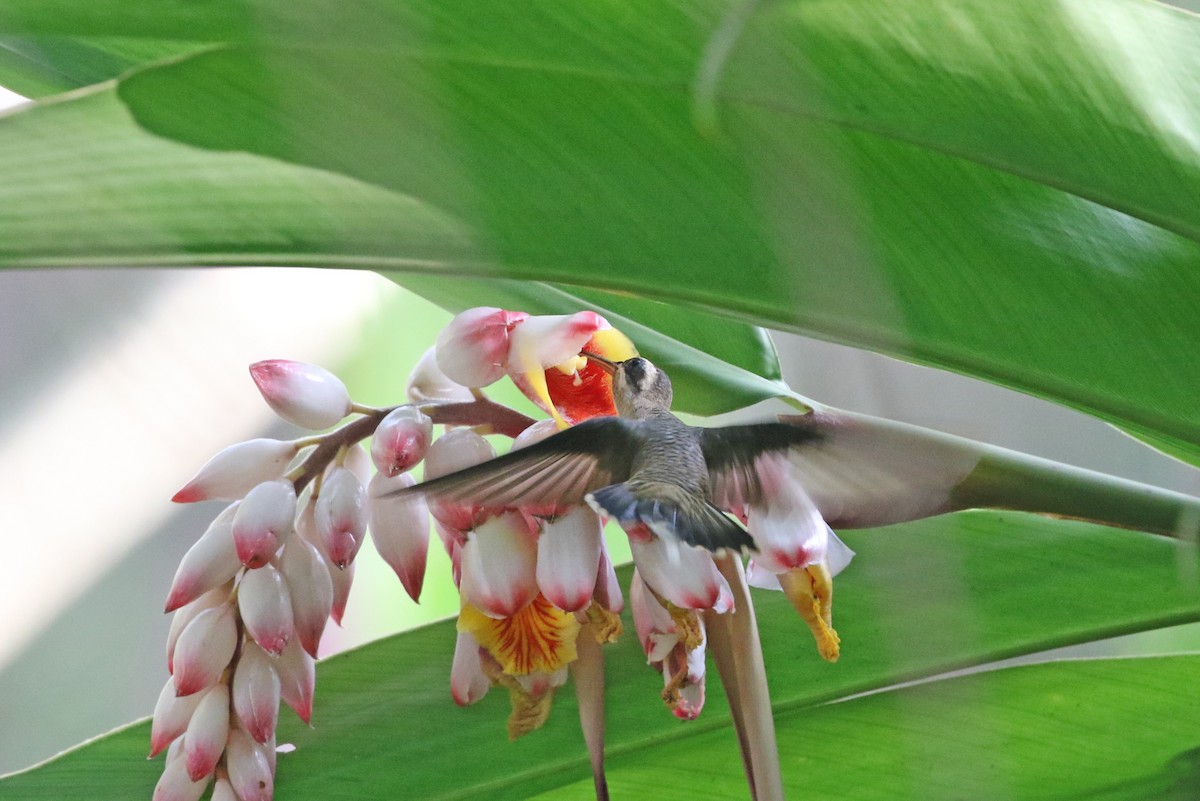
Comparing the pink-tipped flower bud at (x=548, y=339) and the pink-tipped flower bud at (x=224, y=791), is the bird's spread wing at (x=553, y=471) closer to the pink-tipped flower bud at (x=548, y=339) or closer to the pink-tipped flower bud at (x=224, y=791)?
the pink-tipped flower bud at (x=548, y=339)

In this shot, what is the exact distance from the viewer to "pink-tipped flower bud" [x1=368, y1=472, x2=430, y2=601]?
39cm

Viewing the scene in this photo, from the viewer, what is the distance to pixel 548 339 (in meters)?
0.37

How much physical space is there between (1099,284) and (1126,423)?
2.8 inches

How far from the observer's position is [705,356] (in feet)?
1.56

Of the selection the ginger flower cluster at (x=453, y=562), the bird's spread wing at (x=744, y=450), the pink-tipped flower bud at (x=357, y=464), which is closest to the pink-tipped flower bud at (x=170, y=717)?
the ginger flower cluster at (x=453, y=562)

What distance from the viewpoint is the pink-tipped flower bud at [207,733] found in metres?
0.39

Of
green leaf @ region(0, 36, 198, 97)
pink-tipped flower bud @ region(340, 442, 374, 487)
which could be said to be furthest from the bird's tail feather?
green leaf @ region(0, 36, 198, 97)

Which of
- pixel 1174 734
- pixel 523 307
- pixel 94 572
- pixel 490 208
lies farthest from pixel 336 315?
pixel 1174 734

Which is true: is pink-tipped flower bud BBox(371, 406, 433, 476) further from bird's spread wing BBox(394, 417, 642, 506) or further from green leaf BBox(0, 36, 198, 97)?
green leaf BBox(0, 36, 198, 97)

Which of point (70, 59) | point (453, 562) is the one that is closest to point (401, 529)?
point (453, 562)

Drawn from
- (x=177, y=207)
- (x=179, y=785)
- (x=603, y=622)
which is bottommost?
(x=179, y=785)

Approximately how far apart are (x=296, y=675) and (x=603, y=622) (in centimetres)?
12

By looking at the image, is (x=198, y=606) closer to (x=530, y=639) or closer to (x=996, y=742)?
(x=530, y=639)

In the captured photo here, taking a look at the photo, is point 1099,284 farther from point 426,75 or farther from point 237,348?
point 237,348
